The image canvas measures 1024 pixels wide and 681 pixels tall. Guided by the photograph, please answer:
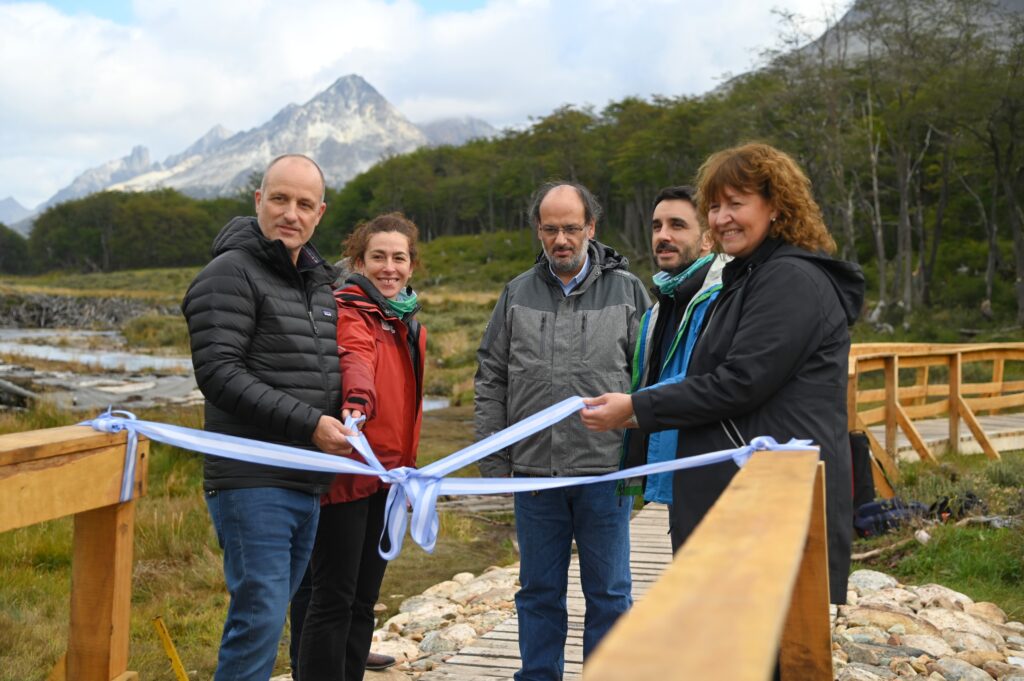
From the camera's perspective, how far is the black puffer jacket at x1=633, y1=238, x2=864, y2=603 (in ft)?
7.97

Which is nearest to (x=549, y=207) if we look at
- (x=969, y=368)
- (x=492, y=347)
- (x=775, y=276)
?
(x=492, y=347)

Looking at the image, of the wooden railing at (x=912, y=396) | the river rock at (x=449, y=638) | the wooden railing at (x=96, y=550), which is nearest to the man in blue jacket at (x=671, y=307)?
the wooden railing at (x=96, y=550)

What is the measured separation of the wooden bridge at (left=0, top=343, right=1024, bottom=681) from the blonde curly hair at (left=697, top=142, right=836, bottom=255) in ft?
2.27

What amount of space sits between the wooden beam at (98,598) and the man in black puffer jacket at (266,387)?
33 cm

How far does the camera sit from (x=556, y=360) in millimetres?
3383

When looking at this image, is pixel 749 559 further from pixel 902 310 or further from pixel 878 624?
pixel 902 310

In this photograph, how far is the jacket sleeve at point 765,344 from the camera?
7.94 ft

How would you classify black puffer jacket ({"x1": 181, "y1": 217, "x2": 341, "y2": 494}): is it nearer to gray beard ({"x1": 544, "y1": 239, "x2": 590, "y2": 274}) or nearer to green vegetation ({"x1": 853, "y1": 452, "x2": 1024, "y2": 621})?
gray beard ({"x1": 544, "y1": 239, "x2": 590, "y2": 274})

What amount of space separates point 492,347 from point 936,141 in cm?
2905

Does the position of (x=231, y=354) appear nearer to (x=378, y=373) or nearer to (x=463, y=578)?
(x=378, y=373)

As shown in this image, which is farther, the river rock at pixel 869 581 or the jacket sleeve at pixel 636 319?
the river rock at pixel 869 581

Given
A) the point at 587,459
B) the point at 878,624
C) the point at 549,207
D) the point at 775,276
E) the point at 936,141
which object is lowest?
the point at 878,624

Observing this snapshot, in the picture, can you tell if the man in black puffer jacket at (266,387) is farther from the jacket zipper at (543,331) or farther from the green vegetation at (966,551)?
the green vegetation at (966,551)

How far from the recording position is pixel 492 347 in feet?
11.7
